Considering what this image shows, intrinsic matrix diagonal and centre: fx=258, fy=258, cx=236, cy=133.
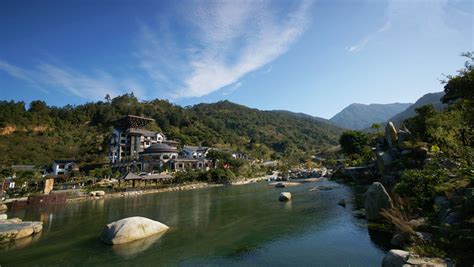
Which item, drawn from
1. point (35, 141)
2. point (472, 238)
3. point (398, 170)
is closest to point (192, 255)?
point (472, 238)

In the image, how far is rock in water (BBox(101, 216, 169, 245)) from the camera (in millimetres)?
12861

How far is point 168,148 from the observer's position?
57.1 m

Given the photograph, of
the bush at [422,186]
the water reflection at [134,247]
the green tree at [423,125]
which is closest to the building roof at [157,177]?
the water reflection at [134,247]

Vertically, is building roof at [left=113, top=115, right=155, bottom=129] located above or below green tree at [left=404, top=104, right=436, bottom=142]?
above

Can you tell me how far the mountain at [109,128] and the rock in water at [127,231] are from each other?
176 feet

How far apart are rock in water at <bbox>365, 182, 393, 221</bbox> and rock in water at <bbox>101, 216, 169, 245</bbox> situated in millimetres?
11842

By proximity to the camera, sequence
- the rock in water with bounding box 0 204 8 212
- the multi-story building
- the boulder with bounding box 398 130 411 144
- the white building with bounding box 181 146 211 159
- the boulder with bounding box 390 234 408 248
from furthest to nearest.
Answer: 1. the white building with bounding box 181 146 211 159
2. the multi-story building
3. the rock in water with bounding box 0 204 8 212
4. the boulder with bounding box 398 130 411 144
5. the boulder with bounding box 390 234 408 248

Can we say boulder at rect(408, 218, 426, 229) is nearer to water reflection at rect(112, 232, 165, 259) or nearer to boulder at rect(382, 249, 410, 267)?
boulder at rect(382, 249, 410, 267)

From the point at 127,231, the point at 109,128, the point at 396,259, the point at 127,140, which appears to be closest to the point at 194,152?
the point at 127,140

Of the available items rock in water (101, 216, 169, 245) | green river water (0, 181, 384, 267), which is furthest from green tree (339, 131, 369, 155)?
rock in water (101, 216, 169, 245)

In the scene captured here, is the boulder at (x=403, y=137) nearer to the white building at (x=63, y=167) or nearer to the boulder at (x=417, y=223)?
the boulder at (x=417, y=223)

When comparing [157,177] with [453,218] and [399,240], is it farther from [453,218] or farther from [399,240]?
[453,218]

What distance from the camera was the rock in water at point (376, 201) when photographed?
13.0 m

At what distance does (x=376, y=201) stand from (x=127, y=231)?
12942 mm
